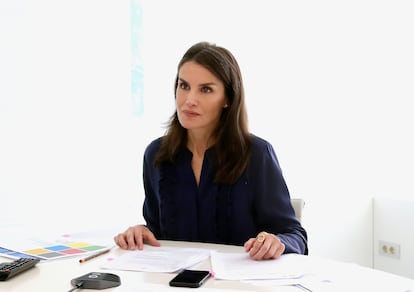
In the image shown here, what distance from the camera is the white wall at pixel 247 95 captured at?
2414 mm

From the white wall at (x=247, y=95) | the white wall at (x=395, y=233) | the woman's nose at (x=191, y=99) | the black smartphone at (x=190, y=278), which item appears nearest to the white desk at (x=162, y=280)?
the black smartphone at (x=190, y=278)

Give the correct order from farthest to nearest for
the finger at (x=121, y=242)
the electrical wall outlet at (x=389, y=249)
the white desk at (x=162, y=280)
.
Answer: the electrical wall outlet at (x=389, y=249) → the finger at (x=121, y=242) → the white desk at (x=162, y=280)

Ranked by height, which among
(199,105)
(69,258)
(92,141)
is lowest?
(69,258)

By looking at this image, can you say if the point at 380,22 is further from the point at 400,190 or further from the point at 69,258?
the point at 69,258

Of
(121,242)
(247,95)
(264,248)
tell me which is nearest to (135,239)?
(121,242)

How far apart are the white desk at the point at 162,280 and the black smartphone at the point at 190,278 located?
0.01 m

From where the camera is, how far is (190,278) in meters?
1.13

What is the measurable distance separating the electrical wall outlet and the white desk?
2.17 meters

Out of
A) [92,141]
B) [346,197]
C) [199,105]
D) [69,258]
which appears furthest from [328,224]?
[69,258]

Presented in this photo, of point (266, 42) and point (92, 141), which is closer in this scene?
point (92, 141)

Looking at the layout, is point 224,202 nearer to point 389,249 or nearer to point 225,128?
point 225,128

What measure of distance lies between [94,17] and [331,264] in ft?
6.04

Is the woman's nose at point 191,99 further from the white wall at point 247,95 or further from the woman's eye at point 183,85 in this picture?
the white wall at point 247,95

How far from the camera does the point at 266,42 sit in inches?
123
